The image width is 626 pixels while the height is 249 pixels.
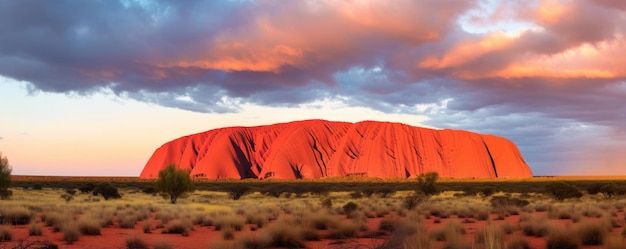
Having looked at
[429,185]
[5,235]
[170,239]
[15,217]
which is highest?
[429,185]

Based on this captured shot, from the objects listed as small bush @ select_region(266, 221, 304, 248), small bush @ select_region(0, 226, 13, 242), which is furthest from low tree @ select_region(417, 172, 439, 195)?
small bush @ select_region(0, 226, 13, 242)

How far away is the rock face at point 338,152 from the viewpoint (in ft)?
403

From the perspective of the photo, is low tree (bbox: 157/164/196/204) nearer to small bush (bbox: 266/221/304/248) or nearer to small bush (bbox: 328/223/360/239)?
small bush (bbox: 328/223/360/239)

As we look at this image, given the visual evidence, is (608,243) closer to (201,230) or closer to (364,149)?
(201,230)

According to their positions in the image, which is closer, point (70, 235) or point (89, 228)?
point (70, 235)

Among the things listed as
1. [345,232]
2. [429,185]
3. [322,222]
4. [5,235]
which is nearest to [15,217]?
[5,235]

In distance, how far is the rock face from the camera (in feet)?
403

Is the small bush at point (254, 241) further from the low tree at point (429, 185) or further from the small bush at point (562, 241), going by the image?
the low tree at point (429, 185)

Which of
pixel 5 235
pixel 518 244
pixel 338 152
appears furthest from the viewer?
pixel 338 152

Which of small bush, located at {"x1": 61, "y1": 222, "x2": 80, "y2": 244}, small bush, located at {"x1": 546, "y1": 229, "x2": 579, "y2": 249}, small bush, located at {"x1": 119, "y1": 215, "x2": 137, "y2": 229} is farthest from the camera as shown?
small bush, located at {"x1": 119, "y1": 215, "x2": 137, "y2": 229}

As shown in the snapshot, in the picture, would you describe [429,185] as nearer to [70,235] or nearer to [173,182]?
[173,182]

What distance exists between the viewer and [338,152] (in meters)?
127

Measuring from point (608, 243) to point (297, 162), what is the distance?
113384mm

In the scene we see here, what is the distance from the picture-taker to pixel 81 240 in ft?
50.4
